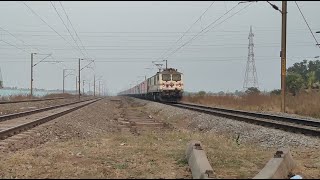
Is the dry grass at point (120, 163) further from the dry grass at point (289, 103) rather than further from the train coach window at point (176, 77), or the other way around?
the train coach window at point (176, 77)

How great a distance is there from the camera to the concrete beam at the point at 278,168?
6.35 meters

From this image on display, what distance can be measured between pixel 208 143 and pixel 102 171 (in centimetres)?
556

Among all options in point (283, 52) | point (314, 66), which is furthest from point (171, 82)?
point (314, 66)

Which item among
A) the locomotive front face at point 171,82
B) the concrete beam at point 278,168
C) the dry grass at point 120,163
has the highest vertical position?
the locomotive front face at point 171,82

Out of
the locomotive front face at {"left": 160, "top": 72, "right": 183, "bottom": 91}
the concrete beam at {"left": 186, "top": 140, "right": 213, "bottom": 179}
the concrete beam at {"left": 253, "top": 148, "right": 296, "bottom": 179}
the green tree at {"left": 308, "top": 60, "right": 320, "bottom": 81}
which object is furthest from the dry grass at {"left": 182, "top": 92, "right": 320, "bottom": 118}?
the green tree at {"left": 308, "top": 60, "right": 320, "bottom": 81}

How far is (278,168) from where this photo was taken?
22.7ft

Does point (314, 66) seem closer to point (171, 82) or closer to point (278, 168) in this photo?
point (171, 82)

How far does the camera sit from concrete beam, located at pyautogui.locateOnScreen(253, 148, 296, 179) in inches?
250

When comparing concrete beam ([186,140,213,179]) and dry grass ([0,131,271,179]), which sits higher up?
concrete beam ([186,140,213,179])

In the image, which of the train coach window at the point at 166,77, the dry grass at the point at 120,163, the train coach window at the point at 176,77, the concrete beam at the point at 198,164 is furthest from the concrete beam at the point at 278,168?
the train coach window at the point at 176,77

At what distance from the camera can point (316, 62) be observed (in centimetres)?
9694

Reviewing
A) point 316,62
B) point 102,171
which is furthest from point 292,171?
point 316,62

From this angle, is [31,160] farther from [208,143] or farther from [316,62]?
[316,62]

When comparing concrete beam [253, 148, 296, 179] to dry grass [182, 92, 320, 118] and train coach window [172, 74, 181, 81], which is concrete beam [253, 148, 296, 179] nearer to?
dry grass [182, 92, 320, 118]
